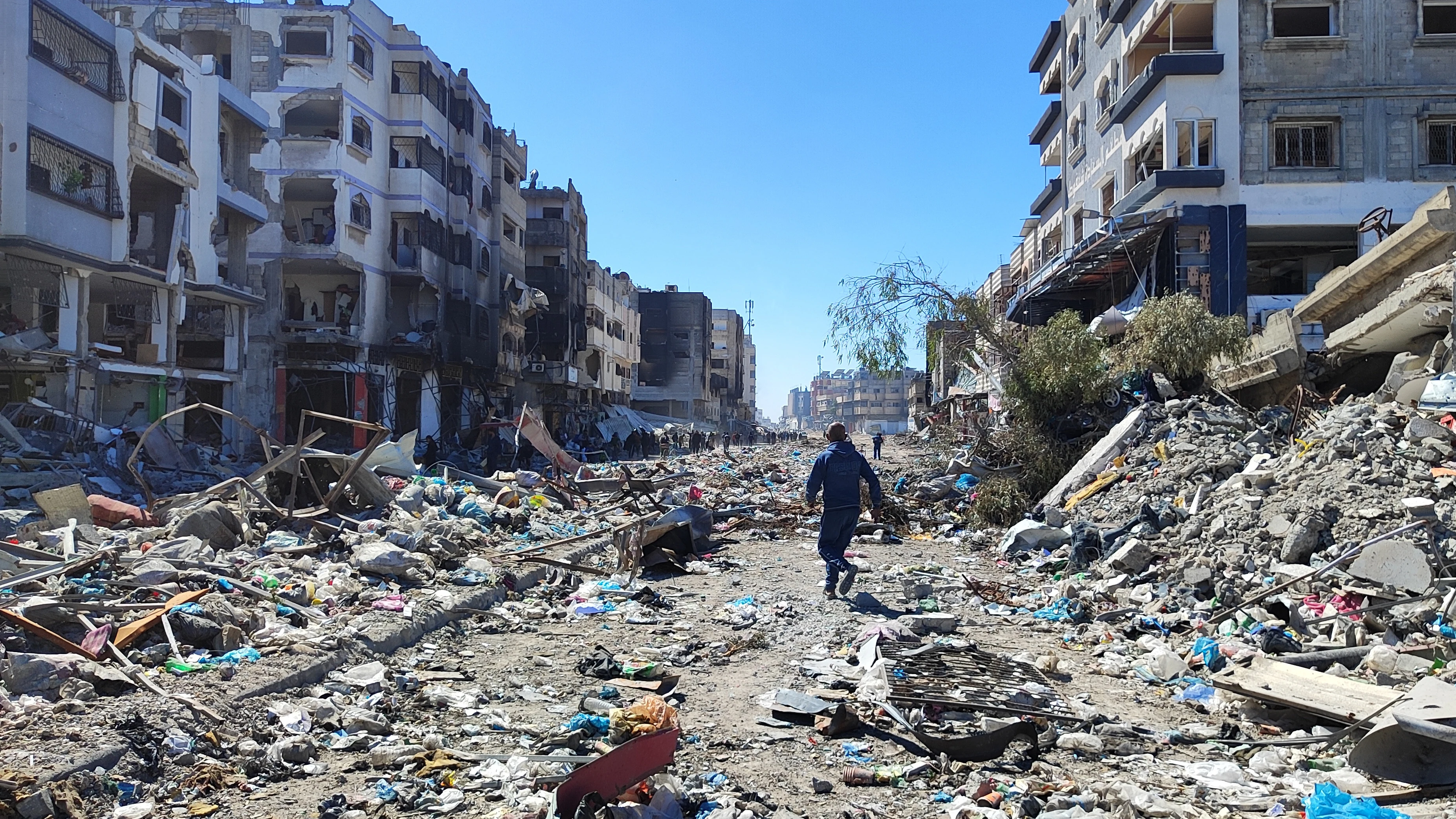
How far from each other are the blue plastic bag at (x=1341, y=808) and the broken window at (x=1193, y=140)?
21899 mm

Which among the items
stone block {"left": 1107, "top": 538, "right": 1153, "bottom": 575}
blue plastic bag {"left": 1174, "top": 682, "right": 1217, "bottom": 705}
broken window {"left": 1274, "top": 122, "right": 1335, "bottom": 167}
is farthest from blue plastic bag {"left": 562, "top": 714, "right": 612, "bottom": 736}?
broken window {"left": 1274, "top": 122, "right": 1335, "bottom": 167}

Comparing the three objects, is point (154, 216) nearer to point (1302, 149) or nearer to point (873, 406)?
point (1302, 149)

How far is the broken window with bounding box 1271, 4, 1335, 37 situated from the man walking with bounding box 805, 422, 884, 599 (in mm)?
20693

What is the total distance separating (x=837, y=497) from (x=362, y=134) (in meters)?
28.7

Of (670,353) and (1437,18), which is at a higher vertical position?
(1437,18)

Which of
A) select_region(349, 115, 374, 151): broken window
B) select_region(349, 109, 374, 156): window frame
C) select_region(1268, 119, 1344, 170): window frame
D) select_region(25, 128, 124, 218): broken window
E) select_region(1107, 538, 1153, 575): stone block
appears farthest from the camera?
select_region(349, 115, 374, 151): broken window

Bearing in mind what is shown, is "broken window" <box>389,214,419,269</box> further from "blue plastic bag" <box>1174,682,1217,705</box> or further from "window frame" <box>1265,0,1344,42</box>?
"blue plastic bag" <box>1174,682,1217,705</box>

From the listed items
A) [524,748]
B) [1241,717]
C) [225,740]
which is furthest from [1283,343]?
[225,740]

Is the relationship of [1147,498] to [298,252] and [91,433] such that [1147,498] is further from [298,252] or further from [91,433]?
[298,252]

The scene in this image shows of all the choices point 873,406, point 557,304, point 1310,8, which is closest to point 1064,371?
point 1310,8

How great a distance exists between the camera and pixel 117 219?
1925 cm

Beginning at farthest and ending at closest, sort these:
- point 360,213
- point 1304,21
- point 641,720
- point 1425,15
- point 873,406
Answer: point 873,406, point 360,213, point 1304,21, point 1425,15, point 641,720

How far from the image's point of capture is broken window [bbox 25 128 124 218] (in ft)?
56.4

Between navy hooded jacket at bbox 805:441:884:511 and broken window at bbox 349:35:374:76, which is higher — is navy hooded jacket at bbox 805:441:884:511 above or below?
below
